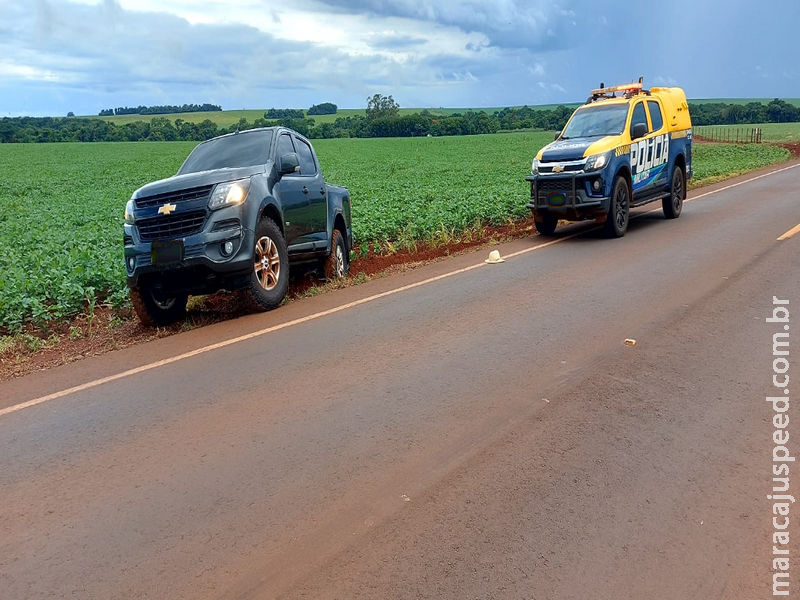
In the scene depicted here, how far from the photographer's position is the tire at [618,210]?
13.8 m

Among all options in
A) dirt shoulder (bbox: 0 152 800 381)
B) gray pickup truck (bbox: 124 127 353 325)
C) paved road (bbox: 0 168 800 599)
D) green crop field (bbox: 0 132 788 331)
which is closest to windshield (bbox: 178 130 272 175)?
gray pickup truck (bbox: 124 127 353 325)

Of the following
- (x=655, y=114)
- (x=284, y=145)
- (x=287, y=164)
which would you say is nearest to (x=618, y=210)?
(x=655, y=114)

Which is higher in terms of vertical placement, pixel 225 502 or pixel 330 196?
pixel 330 196

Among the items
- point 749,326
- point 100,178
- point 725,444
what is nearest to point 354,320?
point 749,326

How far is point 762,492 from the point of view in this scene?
4.13 metres

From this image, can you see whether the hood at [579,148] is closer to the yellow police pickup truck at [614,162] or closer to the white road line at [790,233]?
the yellow police pickup truck at [614,162]

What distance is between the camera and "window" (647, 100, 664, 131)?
50.8 feet

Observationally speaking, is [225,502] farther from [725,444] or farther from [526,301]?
[526,301]

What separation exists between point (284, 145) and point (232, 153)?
2.30ft

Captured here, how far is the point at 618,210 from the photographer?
14.0 m

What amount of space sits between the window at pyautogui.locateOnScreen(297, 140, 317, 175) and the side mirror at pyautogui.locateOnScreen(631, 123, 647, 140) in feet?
21.0

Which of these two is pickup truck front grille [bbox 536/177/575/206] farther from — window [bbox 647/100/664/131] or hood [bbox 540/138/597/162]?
window [bbox 647/100/664/131]

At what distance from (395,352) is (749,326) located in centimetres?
337

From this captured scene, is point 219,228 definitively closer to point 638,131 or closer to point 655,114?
point 638,131
